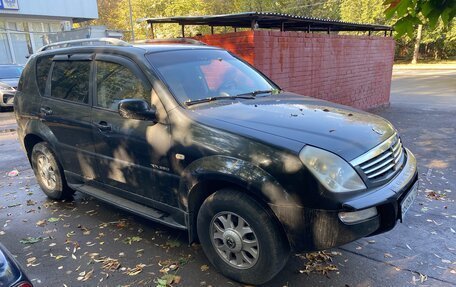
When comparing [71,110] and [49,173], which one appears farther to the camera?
[49,173]

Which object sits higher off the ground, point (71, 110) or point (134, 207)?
point (71, 110)

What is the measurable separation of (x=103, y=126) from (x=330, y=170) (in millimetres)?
2297

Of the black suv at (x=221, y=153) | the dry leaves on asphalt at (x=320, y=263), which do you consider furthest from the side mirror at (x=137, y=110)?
the dry leaves on asphalt at (x=320, y=263)

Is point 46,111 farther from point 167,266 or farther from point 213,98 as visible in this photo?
point 167,266

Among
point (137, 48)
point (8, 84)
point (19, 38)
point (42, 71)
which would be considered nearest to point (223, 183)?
point (137, 48)

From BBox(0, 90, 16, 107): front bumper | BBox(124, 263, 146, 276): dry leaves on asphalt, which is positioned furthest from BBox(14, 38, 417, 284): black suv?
BBox(0, 90, 16, 107): front bumper

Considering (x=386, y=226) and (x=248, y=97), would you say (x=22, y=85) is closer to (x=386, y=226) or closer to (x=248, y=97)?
(x=248, y=97)

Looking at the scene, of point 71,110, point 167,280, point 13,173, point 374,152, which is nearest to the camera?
point 374,152

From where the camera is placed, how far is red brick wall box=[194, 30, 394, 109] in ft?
23.8

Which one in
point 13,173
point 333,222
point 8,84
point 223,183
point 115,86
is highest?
point 115,86

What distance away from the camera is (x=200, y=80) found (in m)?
3.76

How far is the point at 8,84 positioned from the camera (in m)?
13.6

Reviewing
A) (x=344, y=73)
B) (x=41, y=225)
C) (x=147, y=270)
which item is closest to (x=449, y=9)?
(x=147, y=270)

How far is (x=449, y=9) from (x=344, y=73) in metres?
8.74
